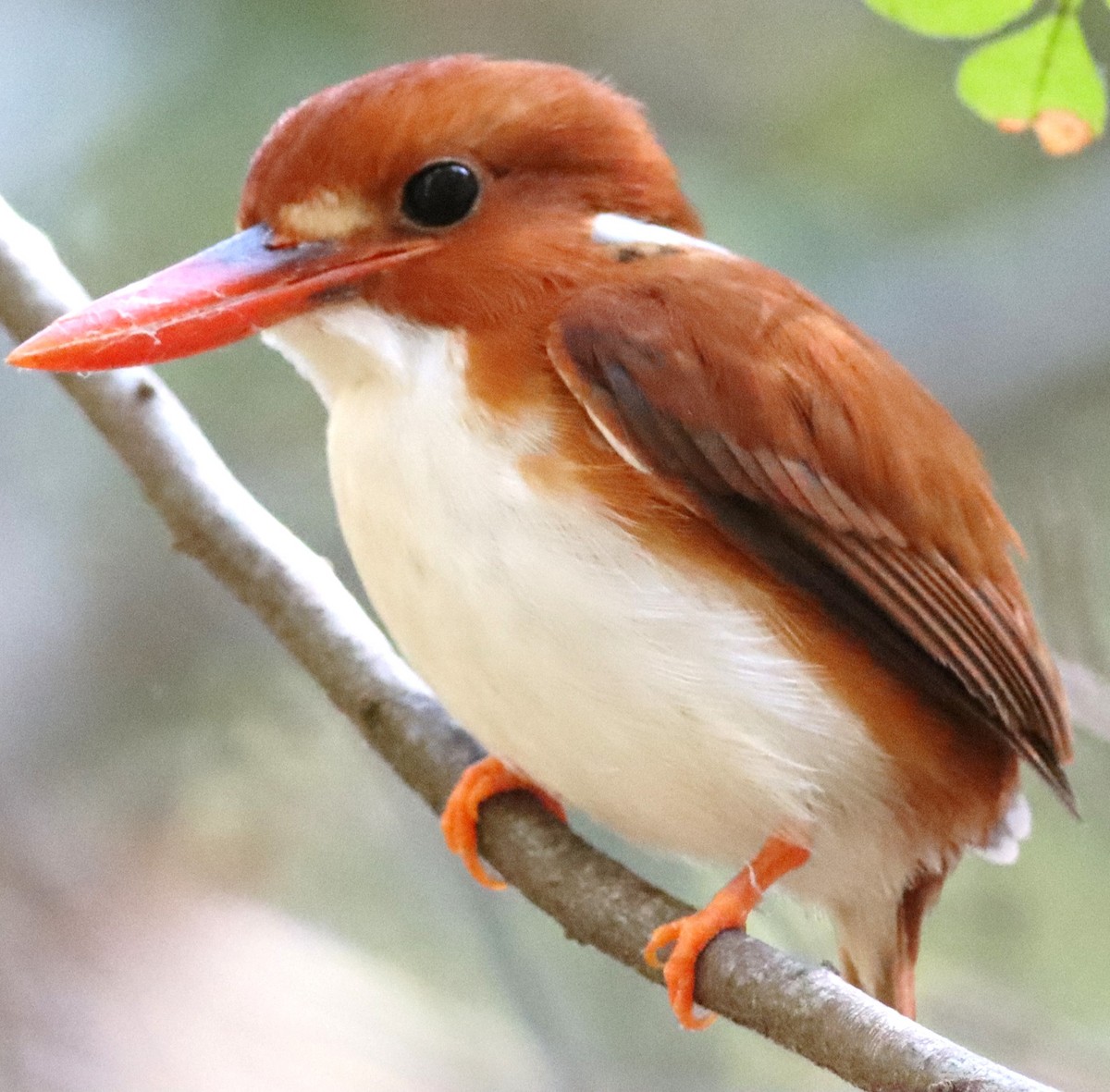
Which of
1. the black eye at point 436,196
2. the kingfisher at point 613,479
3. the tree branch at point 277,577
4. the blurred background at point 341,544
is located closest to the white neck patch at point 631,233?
the kingfisher at point 613,479

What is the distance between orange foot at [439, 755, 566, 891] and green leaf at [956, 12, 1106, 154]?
2.05 feet

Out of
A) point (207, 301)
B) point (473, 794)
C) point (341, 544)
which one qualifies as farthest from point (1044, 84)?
point (341, 544)

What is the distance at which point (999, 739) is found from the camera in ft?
4.05

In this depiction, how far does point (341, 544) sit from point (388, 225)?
38.7 inches

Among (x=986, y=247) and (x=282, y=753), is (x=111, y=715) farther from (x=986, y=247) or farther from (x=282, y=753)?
(x=986, y=247)

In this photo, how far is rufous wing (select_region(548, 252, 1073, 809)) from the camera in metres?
1.08

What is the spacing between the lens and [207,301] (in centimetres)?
108

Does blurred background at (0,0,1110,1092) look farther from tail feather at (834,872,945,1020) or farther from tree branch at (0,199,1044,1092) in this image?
tree branch at (0,199,1044,1092)

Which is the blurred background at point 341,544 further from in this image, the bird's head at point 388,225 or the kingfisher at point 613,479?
the bird's head at point 388,225

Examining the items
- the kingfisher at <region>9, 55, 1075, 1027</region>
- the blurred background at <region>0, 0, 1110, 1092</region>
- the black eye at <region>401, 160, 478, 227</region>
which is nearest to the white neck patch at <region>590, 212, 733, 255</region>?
the kingfisher at <region>9, 55, 1075, 1027</region>

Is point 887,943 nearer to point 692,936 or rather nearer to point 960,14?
point 692,936

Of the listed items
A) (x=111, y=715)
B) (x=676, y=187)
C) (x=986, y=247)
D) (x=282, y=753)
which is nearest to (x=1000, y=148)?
(x=986, y=247)

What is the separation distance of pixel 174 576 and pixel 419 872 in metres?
0.51

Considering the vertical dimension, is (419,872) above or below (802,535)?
below
